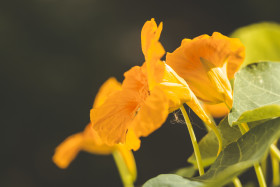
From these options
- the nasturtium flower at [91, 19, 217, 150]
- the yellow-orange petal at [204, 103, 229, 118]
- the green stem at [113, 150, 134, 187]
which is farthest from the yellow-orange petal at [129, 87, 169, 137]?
the green stem at [113, 150, 134, 187]

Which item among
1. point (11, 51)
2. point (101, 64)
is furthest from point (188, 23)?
point (11, 51)

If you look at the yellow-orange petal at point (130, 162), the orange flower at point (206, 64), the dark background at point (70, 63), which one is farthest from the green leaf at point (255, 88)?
the dark background at point (70, 63)

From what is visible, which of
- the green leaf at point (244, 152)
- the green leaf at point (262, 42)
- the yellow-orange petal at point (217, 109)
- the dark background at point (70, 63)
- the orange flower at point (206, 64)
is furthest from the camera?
the dark background at point (70, 63)

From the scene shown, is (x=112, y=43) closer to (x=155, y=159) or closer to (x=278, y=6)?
(x=155, y=159)

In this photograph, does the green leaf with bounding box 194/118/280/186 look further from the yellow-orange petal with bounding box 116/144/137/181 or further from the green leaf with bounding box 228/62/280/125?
the yellow-orange petal with bounding box 116/144/137/181

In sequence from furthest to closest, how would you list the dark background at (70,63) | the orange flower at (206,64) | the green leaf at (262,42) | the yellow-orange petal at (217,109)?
1. the dark background at (70,63)
2. the green leaf at (262,42)
3. the yellow-orange petal at (217,109)
4. the orange flower at (206,64)

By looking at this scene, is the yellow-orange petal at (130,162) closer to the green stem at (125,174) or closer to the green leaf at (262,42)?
the green stem at (125,174)
